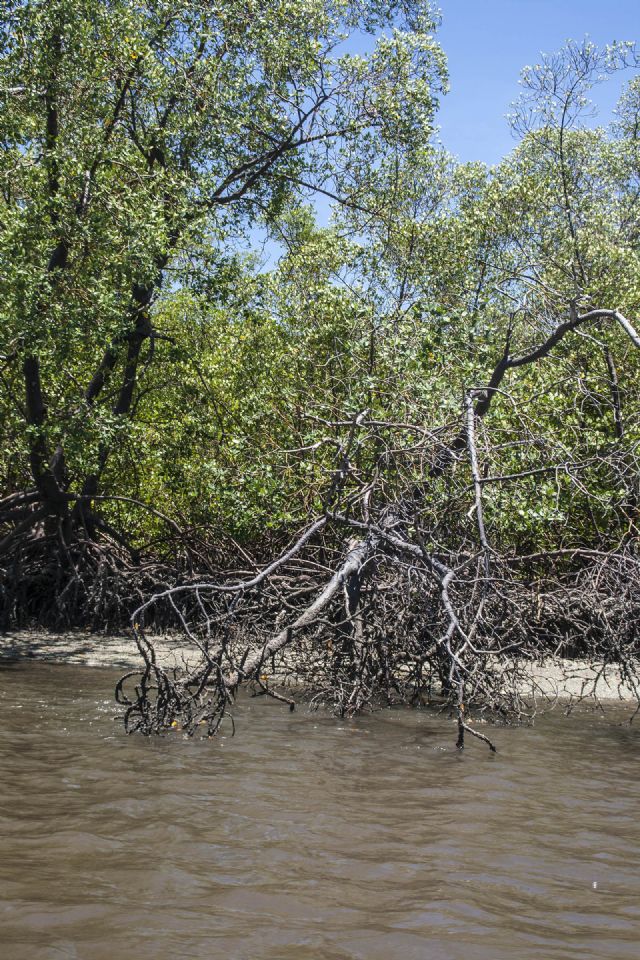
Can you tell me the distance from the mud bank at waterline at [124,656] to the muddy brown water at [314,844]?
7.53 ft

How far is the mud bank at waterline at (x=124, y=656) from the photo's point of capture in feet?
33.0

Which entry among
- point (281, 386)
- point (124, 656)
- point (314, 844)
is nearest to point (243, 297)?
point (281, 386)

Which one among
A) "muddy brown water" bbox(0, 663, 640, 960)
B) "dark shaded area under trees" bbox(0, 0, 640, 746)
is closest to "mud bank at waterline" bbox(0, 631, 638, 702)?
"dark shaded area under trees" bbox(0, 0, 640, 746)

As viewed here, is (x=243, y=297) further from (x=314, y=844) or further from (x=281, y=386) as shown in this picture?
(x=314, y=844)

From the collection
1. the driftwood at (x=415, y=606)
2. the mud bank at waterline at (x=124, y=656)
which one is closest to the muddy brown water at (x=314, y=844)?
the driftwood at (x=415, y=606)

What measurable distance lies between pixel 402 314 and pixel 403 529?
2.91m

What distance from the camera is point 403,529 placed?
9.06 metres

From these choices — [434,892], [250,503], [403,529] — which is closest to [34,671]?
[250,503]

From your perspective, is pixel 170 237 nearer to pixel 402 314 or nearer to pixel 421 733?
pixel 402 314

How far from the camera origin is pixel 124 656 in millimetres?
11312

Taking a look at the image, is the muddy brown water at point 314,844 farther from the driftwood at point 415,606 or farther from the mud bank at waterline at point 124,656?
the mud bank at waterline at point 124,656

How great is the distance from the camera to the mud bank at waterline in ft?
33.0

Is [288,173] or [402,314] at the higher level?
[288,173]

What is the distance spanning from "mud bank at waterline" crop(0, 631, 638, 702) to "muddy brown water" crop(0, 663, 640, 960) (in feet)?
7.53
